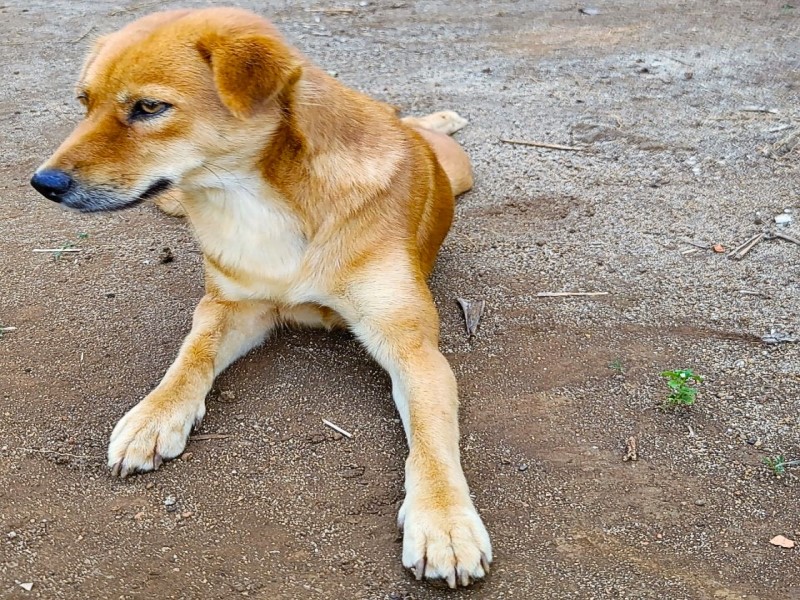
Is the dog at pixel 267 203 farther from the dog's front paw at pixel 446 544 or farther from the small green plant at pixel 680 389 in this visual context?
the small green plant at pixel 680 389

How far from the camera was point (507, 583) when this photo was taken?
2.69 meters

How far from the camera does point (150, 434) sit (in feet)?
10.5

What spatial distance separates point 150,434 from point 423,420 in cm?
100

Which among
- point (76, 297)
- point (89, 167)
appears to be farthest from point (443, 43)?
point (89, 167)

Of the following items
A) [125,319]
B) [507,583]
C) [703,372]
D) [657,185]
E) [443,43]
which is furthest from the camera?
[443,43]

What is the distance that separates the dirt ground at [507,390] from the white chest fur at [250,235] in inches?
16.2

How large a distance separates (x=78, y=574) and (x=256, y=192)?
1501 millimetres

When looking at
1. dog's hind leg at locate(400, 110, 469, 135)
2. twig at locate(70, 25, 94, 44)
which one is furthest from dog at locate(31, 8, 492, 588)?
twig at locate(70, 25, 94, 44)

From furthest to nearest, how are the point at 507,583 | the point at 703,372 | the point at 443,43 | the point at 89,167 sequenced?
the point at 443,43
the point at 703,372
the point at 89,167
the point at 507,583

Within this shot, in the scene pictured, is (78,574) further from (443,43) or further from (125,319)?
(443,43)

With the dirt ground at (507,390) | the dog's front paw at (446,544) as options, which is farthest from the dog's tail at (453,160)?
the dog's front paw at (446,544)

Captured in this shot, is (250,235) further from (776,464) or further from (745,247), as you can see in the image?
(745,247)

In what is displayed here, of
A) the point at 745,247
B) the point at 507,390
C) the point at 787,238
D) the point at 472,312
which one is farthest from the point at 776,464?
the point at 787,238

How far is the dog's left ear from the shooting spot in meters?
3.06
